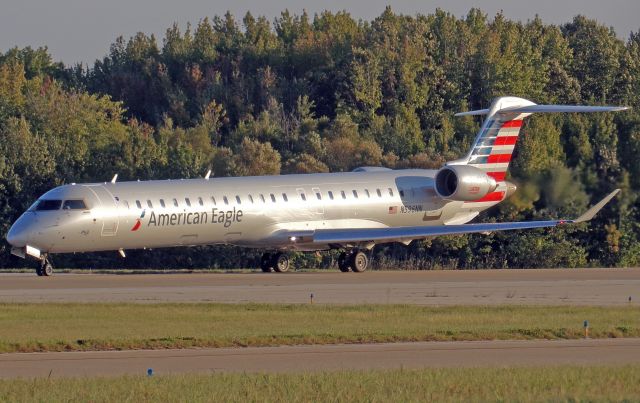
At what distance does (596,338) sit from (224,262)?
98.4ft

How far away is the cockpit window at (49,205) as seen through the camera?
36219mm

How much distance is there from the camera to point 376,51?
7525cm

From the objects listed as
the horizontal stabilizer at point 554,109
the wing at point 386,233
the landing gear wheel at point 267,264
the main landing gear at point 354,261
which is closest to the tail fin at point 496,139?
the horizontal stabilizer at point 554,109

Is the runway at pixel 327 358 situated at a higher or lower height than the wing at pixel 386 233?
lower

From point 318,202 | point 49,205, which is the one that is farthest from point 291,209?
point 49,205

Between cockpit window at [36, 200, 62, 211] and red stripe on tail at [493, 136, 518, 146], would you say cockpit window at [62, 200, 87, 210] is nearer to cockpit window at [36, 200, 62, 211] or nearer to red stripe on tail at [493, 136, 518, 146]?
cockpit window at [36, 200, 62, 211]

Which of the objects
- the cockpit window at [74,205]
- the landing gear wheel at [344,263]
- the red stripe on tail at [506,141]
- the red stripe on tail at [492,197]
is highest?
the red stripe on tail at [506,141]

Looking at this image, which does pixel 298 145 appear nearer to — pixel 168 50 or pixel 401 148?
pixel 401 148

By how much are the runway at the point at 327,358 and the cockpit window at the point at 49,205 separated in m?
17.6

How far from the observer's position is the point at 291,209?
40.1 m

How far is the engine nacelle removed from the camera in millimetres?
41844

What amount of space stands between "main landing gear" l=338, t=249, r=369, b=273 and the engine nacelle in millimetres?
3777

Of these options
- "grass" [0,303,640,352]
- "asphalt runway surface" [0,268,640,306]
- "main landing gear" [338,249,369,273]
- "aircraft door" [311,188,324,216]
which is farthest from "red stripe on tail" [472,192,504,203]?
"grass" [0,303,640,352]

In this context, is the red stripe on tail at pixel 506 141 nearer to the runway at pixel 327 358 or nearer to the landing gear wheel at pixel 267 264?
the landing gear wheel at pixel 267 264
